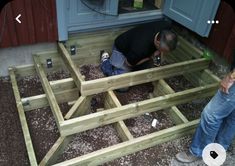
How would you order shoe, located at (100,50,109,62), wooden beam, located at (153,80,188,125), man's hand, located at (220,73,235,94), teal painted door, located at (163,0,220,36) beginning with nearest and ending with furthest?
man's hand, located at (220,73,235,94), wooden beam, located at (153,80,188,125), teal painted door, located at (163,0,220,36), shoe, located at (100,50,109,62)

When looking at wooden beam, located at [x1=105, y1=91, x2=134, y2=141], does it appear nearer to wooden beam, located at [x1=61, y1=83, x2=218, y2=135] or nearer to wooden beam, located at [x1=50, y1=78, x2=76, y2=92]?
wooden beam, located at [x1=61, y1=83, x2=218, y2=135]

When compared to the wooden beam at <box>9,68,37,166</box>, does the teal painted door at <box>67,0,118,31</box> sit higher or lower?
higher

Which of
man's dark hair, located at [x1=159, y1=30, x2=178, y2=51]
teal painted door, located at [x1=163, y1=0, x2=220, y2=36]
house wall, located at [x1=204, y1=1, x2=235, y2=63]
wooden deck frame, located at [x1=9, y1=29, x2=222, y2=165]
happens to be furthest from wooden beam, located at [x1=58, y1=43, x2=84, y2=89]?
house wall, located at [x1=204, y1=1, x2=235, y2=63]

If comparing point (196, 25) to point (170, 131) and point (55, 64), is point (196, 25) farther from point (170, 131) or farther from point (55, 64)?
point (55, 64)

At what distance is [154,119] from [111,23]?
4.81 feet

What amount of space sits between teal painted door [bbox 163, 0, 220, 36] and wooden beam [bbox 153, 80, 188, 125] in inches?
33.8

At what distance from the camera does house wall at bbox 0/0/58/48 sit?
3.01m

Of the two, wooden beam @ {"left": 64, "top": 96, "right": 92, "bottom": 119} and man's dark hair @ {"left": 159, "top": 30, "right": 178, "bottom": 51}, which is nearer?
wooden beam @ {"left": 64, "top": 96, "right": 92, "bottom": 119}

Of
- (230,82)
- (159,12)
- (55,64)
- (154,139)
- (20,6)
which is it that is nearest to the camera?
(230,82)

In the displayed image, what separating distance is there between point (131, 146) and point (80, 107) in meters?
0.70

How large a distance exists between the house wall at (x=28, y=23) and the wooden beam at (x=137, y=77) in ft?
3.35

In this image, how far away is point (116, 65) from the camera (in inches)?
133

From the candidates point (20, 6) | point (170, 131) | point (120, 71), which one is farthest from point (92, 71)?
point (170, 131)

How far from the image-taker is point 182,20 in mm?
3617
